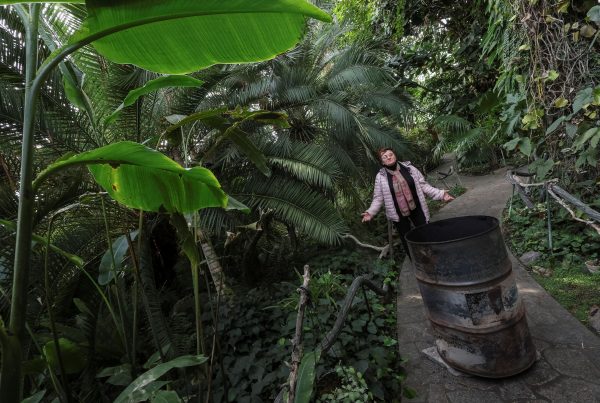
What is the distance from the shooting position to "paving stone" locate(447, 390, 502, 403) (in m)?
2.16

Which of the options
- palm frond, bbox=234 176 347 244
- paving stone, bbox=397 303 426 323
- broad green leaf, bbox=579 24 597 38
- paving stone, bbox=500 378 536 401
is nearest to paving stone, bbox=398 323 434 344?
paving stone, bbox=397 303 426 323

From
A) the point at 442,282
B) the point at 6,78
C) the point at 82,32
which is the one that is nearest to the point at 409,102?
the point at 442,282

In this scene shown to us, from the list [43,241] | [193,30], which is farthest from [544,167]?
[43,241]

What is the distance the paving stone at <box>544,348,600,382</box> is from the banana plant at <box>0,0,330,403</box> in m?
2.73

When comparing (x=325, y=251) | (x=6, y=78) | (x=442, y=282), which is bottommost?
(x=325, y=251)

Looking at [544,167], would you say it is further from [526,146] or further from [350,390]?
[350,390]

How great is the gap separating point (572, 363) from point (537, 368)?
24 cm

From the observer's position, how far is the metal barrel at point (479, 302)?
2.14 metres

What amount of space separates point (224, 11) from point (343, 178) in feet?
15.7

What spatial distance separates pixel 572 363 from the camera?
235 cm

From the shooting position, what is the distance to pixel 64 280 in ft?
9.61

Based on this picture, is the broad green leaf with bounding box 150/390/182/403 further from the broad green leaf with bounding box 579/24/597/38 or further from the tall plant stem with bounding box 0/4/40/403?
the broad green leaf with bounding box 579/24/597/38

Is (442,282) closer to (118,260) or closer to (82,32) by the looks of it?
(118,260)

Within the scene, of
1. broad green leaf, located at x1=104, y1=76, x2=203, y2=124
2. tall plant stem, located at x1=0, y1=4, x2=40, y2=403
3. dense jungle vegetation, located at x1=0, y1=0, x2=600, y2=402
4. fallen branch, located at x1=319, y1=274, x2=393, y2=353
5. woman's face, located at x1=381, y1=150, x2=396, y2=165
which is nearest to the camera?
tall plant stem, located at x1=0, y1=4, x2=40, y2=403
